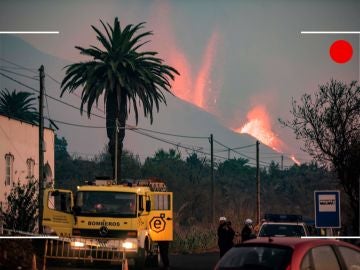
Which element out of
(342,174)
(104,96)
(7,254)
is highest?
(104,96)

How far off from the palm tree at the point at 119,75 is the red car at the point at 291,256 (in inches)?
1628

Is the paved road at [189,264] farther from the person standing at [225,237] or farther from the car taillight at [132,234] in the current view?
the person standing at [225,237]

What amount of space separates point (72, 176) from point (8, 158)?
2008 inches

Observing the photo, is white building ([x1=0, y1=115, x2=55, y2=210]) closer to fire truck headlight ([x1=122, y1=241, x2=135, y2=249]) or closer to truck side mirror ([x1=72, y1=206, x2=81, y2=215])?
truck side mirror ([x1=72, y1=206, x2=81, y2=215])

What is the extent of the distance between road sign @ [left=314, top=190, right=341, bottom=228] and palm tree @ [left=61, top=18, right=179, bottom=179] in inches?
1306

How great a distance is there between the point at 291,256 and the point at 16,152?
3502 cm

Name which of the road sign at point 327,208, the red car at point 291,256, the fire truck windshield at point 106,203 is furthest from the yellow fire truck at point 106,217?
the red car at point 291,256

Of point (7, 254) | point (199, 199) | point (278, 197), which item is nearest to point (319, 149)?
point (7, 254)

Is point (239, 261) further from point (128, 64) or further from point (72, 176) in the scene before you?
point (72, 176)

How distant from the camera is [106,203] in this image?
2603cm

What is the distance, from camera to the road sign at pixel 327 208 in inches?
847

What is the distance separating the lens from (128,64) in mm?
56625

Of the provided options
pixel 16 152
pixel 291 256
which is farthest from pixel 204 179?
pixel 291 256

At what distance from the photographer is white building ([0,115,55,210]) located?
43969 mm
